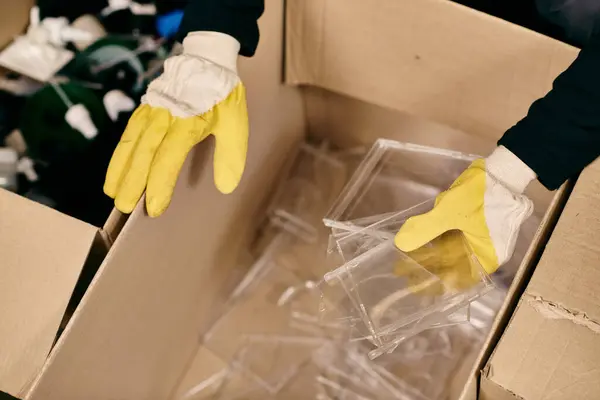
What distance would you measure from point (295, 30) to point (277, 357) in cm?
48

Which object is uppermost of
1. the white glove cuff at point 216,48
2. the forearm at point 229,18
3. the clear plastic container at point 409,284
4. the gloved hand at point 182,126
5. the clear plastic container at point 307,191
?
the forearm at point 229,18

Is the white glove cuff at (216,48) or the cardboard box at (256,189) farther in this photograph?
the white glove cuff at (216,48)

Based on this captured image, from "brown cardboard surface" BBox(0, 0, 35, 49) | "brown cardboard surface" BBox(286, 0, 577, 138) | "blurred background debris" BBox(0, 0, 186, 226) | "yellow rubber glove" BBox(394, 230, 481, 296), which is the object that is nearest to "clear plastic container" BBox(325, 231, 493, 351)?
"yellow rubber glove" BBox(394, 230, 481, 296)

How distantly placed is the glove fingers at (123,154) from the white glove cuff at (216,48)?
98mm

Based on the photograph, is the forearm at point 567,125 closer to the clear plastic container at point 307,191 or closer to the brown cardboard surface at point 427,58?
the brown cardboard surface at point 427,58

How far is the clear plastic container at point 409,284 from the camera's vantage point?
0.67 metres

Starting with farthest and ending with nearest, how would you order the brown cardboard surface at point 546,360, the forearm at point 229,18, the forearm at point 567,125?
the forearm at point 229,18, the forearm at point 567,125, the brown cardboard surface at point 546,360

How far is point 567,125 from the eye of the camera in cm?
61

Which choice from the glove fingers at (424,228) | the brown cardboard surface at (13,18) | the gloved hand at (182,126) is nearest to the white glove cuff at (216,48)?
the gloved hand at (182,126)

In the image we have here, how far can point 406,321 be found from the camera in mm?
682

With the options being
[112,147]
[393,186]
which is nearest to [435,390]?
[393,186]

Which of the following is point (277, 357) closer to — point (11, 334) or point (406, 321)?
point (406, 321)

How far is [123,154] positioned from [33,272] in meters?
0.15

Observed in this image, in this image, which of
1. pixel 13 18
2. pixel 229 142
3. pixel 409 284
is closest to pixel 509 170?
pixel 409 284
